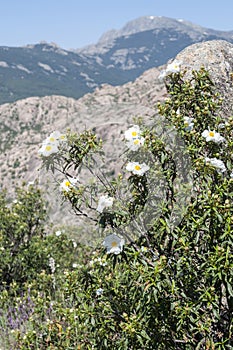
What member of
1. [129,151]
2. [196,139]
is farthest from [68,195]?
[196,139]

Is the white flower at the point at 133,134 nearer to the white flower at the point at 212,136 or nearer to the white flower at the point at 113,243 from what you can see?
the white flower at the point at 212,136

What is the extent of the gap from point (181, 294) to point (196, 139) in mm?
1239

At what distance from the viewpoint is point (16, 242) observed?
8.91 m

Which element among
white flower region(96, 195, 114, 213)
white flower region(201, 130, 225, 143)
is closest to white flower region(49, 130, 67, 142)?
white flower region(96, 195, 114, 213)

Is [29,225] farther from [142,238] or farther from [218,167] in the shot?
[218,167]

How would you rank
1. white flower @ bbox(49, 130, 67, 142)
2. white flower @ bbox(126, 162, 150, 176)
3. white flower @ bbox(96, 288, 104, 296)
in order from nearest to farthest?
white flower @ bbox(126, 162, 150, 176), white flower @ bbox(49, 130, 67, 142), white flower @ bbox(96, 288, 104, 296)

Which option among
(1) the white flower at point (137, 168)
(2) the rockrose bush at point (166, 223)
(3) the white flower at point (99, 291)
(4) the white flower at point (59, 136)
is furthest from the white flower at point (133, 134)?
(3) the white flower at point (99, 291)

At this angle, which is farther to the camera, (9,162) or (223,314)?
(9,162)

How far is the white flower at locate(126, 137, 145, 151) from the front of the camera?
357cm

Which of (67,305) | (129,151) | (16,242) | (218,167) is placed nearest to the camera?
(218,167)

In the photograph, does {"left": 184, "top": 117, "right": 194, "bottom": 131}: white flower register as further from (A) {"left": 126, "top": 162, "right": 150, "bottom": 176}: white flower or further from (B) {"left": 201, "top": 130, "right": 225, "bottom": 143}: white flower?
(A) {"left": 126, "top": 162, "right": 150, "bottom": 176}: white flower

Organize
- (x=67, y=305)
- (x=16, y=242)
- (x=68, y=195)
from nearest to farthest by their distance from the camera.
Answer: (x=68, y=195), (x=67, y=305), (x=16, y=242)

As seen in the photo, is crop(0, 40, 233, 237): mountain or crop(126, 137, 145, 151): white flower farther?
crop(0, 40, 233, 237): mountain

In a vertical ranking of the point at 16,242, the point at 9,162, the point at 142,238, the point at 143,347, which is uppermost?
the point at 9,162
